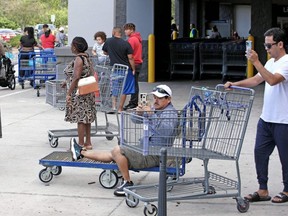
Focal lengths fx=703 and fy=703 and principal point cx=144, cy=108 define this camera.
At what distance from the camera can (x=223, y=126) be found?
7172 millimetres

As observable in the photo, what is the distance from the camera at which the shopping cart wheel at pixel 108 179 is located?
818 cm

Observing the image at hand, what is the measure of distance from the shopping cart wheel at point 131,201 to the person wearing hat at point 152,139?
0.93 ft

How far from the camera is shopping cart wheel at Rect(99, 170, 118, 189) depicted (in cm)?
818

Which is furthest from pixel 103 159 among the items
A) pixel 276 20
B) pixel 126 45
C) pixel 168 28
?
pixel 276 20

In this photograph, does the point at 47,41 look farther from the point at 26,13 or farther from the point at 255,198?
the point at 26,13

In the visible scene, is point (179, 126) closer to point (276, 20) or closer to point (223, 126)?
point (223, 126)

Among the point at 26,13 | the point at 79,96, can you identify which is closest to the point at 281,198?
the point at 79,96

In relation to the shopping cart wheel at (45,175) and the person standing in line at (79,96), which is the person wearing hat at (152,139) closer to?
the shopping cart wheel at (45,175)

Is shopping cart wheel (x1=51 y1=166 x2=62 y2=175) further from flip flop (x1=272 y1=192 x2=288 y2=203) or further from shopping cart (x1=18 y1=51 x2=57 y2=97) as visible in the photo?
shopping cart (x1=18 y1=51 x2=57 y2=97)

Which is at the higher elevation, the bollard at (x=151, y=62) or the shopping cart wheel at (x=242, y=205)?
the bollard at (x=151, y=62)

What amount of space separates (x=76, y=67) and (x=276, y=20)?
26436mm

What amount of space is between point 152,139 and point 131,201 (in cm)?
73

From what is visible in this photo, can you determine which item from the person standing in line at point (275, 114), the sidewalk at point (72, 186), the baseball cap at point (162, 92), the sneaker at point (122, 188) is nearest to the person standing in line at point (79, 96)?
the sidewalk at point (72, 186)

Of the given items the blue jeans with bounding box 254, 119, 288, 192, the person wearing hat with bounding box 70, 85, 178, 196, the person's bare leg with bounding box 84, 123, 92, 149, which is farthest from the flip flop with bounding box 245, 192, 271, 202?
the person's bare leg with bounding box 84, 123, 92, 149
